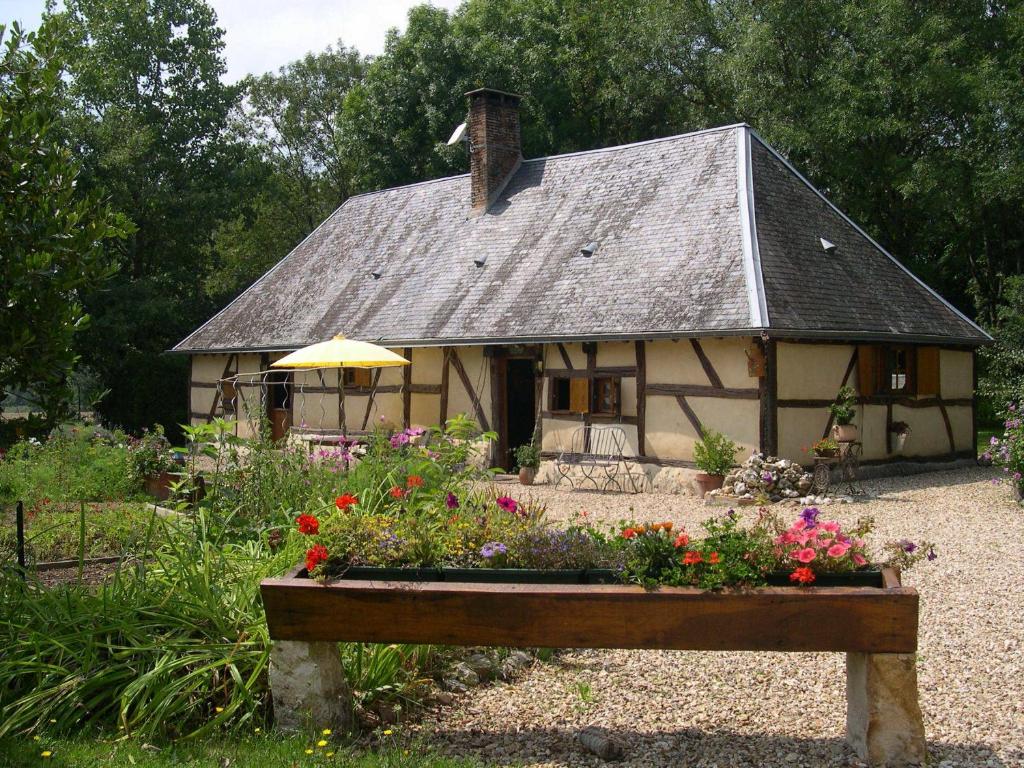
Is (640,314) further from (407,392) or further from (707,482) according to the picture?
(407,392)

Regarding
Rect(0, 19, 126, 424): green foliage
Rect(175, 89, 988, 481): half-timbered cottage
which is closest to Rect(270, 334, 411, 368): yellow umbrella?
Rect(175, 89, 988, 481): half-timbered cottage

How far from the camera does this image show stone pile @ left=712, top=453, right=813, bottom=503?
10836 millimetres

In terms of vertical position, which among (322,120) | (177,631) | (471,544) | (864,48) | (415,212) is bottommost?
(177,631)

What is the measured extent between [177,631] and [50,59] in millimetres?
2630

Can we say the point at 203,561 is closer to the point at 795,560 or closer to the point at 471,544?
the point at 471,544

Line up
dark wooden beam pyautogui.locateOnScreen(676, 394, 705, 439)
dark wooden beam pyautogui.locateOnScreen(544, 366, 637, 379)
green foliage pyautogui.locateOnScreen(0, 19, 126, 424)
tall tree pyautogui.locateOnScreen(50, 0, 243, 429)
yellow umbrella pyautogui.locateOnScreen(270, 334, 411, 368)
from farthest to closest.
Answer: tall tree pyautogui.locateOnScreen(50, 0, 243, 429) < dark wooden beam pyautogui.locateOnScreen(544, 366, 637, 379) < dark wooden beam pyautogui.locateOnScreen(676, 394, 705, 439) < yellow umbrella pyautogui.locateOnScreen(270, 334, 411, 368) < green foliage pyautogui.locateOnScreen(0, 19, 126, 424)

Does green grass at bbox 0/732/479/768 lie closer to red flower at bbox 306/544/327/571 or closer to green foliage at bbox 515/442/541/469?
red flower at bbox 306/544/327/571

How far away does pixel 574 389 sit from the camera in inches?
516

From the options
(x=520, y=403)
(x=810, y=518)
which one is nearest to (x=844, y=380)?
(x=520, y=403)

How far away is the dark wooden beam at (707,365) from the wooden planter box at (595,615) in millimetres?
8036

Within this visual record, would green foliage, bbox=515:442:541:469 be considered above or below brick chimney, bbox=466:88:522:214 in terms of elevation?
below

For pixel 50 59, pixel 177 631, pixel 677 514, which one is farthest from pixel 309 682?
pixel 677 514

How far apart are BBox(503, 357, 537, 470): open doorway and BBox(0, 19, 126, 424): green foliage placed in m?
10.5

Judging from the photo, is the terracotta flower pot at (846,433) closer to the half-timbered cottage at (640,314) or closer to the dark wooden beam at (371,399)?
the half-timbered cottage at (640,314)
